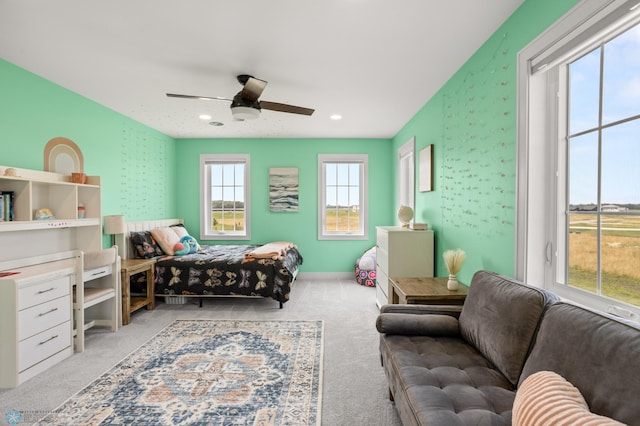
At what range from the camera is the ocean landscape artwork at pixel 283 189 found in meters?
5.58

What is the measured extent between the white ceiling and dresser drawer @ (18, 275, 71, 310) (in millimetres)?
1854

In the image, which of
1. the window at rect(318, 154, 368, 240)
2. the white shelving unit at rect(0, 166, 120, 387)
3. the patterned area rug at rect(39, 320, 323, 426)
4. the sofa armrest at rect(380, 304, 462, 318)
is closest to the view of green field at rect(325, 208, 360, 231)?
the window at rect(318, 154, 368, 240)

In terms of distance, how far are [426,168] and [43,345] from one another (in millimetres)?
4002

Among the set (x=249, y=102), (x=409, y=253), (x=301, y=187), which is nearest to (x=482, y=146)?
(x=409, y=253)

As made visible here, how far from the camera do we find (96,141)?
146 inches

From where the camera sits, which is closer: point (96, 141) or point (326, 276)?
point (96, 141)

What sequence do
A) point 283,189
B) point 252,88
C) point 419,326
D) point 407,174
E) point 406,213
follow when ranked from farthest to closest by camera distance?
point 283,189, point 407,174, point 406,213, point 252,88, point 419,326

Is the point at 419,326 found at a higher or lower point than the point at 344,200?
lower

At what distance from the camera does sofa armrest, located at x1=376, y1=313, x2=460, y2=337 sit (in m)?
1.99

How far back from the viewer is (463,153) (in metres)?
2.79

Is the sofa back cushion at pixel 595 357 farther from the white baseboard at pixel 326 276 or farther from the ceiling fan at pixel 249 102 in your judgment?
the white baseboard at pixel 326 276

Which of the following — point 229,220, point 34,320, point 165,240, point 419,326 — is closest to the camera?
point 419,326

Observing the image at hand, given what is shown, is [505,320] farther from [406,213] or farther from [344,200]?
[344,200]

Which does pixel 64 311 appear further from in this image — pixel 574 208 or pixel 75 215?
pixel 574 208
